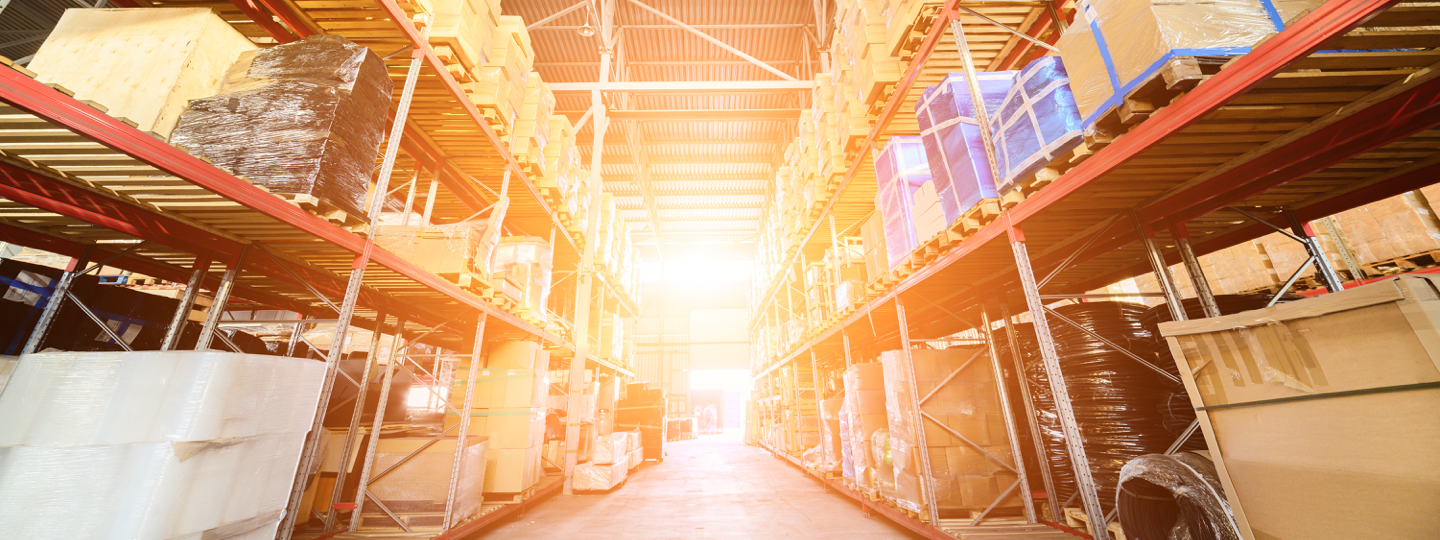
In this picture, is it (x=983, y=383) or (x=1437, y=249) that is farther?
(x=983, y=383)

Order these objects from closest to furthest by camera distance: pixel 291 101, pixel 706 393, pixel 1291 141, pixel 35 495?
pixel 35 495 < pixel 1291 141 < pixel 291 101 < pixel 706 393

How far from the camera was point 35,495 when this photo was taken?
198 cm

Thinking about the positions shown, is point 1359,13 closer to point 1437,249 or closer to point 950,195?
point 950,195

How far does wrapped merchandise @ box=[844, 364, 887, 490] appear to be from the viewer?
552 centimetres

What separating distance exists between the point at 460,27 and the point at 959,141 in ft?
15.0

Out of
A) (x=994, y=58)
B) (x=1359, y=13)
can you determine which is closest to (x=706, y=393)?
(x=994, y=58)

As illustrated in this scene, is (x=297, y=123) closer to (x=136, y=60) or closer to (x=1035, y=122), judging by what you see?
(x=136, y=60)

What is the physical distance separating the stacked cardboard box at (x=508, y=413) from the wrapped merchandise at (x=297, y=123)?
10.3 feet

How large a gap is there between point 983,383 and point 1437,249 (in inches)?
156

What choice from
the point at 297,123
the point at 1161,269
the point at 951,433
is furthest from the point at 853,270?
the point at 297,123

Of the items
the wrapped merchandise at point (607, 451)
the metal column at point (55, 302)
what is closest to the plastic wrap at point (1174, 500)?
the wrapped merchandise at point (607, 451)

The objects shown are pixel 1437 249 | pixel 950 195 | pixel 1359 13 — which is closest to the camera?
pixel 1359 13

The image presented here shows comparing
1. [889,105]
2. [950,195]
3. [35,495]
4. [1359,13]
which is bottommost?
[35,495]

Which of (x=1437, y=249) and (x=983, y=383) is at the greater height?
(x=1437, y=249)
